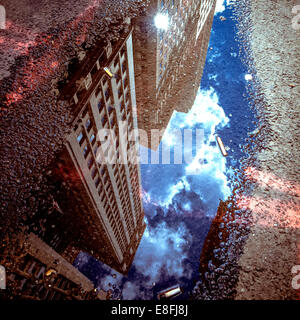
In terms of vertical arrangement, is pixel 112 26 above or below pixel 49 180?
above

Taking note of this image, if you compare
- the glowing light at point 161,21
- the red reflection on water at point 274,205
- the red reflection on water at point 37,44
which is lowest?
the red reflection on water at point 274,205

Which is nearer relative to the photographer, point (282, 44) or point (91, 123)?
point (91, 123)

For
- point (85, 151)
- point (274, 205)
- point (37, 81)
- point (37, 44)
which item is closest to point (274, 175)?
point (274, 205)

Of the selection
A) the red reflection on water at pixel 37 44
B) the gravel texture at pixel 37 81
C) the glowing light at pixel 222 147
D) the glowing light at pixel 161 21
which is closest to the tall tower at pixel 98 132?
the gravel texture at pixel 37 81

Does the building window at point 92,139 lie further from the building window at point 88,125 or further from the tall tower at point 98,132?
the building window at point 88,125

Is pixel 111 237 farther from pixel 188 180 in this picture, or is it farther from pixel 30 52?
pixel 30 52
